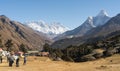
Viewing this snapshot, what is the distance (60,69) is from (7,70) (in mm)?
9784

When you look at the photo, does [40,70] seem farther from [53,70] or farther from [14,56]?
[14,56]

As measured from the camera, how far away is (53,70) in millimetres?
52094

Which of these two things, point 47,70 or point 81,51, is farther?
point 81,51

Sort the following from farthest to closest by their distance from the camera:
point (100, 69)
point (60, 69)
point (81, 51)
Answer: point (81, 51), point (60, 69), point (100, 69)

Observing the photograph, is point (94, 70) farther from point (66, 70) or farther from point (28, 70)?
point (28, 70)

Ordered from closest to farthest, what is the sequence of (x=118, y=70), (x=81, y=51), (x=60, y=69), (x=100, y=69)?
1. (x=118, y=70)
2. (x=100, y=69)
3. (x=60, y=69)
4. (x=81, y=51)

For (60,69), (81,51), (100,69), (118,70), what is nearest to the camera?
(118,70)

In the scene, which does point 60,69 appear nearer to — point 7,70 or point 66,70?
point 66,70

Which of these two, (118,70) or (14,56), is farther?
(14,56)

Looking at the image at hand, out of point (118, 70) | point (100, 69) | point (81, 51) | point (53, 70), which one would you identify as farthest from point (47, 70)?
point (81, 51)

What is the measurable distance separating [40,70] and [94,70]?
967cm

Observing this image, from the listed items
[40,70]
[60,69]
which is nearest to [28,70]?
[40,70]

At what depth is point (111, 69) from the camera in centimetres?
4888

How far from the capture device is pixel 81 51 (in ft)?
650
